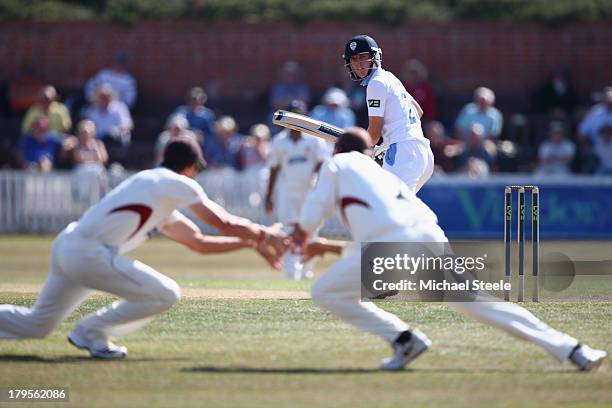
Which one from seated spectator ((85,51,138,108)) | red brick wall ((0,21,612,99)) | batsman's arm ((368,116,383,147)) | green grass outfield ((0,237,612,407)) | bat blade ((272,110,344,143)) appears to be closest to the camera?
green grass outfield ((0,237,612,407))

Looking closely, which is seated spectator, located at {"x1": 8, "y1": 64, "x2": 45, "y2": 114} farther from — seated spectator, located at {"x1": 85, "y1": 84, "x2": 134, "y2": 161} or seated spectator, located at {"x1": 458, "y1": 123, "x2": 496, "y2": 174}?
seated spectator, located at {"x1": 458, "y1": 123, "x2": 496, "y2": 174}

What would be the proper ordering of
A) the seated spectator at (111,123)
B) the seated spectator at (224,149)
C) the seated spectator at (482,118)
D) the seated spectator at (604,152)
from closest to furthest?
the seated spectator at (482,118) → the seated spectator at (604,152) → the seated spectator at (224,149) → the seated spectator at (111,123)

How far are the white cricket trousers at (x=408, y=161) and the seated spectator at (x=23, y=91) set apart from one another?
599 inches

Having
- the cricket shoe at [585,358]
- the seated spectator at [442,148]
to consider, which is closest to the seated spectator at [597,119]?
the seated spectator at [442,148]

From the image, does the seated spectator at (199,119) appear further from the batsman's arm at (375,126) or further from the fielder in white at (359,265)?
the fielder in white at (359,265)

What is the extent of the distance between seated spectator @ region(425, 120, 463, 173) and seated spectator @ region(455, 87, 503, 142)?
0.92 feet

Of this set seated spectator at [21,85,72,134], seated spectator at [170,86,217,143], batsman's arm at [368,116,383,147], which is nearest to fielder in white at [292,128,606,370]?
batsman's arm at [368,116,383,147]

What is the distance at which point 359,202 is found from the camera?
26.0 feet

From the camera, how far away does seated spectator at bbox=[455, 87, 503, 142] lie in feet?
73.7

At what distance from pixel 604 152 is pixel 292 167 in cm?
858

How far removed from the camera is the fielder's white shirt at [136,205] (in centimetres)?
805

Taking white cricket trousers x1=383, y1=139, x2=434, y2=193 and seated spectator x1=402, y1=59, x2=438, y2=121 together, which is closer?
white cricket trousers x1=383, y1=139, x2=434, y2=193

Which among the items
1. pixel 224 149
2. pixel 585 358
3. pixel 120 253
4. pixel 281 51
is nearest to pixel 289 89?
pixel 224 149

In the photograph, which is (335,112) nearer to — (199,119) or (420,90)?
(420,90)
